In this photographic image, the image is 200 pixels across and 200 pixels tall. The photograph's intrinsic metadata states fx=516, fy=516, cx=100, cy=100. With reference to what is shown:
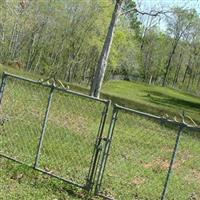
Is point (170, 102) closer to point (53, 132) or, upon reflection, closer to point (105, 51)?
point (105, 51)

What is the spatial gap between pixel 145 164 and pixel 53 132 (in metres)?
2.47

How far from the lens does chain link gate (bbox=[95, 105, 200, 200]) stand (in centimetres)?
822

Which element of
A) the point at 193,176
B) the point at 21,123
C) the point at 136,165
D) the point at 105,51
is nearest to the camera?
the point at 136,165

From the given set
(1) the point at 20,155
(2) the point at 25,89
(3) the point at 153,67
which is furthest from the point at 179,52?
(1) the point at 20,155

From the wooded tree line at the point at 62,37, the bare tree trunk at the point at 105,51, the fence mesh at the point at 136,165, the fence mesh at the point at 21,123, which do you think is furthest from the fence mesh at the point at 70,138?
the wooded tree line at the point at 62,37

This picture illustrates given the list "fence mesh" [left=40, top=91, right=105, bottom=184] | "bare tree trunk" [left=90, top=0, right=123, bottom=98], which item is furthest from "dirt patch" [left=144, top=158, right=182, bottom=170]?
"bare tree trunk" [left=90, top=0, right=123, bottom=98]

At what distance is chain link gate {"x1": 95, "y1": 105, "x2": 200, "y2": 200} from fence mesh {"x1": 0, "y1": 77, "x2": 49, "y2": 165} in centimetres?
172

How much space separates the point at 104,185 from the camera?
9305mm

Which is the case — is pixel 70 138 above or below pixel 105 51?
below

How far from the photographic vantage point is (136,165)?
38.3ft

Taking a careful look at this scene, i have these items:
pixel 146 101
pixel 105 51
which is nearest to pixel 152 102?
pixel 146 101

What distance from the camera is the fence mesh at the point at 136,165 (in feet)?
30.7

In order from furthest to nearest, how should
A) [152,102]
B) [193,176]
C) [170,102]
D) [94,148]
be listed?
[170,102], [152,102], [193,176], [94,148]

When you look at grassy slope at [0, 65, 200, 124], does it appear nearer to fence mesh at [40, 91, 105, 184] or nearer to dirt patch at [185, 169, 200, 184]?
fence mesh at [40, 91, 105, 184]
